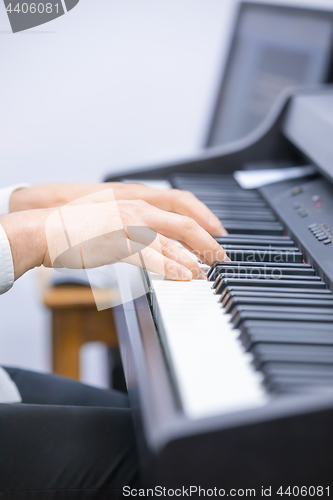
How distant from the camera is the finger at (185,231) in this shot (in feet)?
2.13

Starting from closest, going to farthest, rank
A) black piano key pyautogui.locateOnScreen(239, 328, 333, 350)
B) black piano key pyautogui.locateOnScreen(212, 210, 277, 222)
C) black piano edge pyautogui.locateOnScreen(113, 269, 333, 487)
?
black piano edge pyautogui.locateOnScreen(113, 269, 333, 487)
black piano key pyautogui.locateOnScreen(239, 328, 333, 350)
black piano key pyautogui.locateOnScreen(212, 210, 277, 222)

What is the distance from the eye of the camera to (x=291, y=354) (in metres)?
0.45

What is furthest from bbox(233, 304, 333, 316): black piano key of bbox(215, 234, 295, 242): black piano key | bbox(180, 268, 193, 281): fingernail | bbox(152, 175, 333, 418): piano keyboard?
bbox(215, 234, 295, 242): black piano key

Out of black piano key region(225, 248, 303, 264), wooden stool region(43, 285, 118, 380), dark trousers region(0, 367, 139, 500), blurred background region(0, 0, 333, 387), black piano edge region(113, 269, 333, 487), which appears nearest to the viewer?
black piano edge region(113, 269, 333, 487)

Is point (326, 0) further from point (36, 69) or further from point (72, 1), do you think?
point (36, 69)

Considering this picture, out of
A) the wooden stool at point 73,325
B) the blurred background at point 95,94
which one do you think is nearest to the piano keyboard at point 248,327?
the wooden stool at point 73,325

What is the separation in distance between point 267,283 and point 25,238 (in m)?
0.34

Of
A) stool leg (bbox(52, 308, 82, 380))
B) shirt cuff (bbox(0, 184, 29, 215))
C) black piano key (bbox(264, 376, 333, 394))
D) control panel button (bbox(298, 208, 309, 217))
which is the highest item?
shirt cuff (bbox(0, 184, 29, 215))

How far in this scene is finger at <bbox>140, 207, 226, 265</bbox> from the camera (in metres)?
0.65

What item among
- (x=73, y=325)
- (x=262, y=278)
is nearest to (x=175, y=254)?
(x=262, y=278)

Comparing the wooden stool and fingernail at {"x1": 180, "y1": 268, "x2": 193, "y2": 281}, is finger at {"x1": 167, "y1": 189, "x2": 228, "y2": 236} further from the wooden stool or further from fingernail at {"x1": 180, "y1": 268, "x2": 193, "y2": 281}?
the wooden stool

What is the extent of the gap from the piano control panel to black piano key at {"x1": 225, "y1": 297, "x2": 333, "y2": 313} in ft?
0.16

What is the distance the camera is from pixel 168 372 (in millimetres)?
461

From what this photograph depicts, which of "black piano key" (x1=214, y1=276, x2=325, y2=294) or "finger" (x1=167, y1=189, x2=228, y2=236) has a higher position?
"finger" (x1=167, y1=189, x2=228, y2=236)
